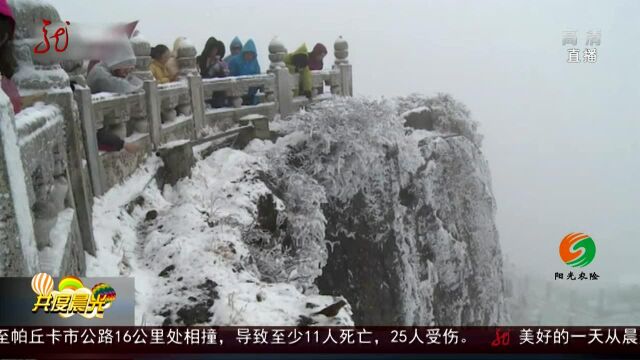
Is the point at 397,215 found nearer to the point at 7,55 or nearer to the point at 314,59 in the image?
the point at 314,59

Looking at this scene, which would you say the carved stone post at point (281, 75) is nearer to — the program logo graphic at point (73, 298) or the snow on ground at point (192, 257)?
the snow on ground at point (192, 257)

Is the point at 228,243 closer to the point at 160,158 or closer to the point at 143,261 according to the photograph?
the point at 143,261

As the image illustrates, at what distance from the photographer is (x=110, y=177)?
12.2 feet

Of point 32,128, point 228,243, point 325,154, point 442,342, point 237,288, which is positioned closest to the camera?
point 32,128

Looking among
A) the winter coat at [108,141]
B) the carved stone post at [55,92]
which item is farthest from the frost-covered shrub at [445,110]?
the carved stone post at [55,92]

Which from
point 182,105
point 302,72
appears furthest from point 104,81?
point 302,72

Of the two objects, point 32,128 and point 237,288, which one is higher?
point 32,128

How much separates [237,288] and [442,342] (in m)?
1.09

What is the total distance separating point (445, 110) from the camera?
27.3ft

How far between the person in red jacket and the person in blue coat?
4.19 meters

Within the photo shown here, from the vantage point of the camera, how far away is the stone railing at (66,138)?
5.59ft

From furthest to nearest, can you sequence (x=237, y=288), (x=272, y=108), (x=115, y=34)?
(x=272, y=108) < (x=115, y=34) < (x=237, y=288)

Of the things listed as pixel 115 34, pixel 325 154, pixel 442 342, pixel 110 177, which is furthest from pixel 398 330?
pixel 325 154

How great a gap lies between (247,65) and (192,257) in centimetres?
404
